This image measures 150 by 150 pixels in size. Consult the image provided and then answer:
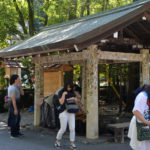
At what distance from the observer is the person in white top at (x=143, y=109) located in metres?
4.01

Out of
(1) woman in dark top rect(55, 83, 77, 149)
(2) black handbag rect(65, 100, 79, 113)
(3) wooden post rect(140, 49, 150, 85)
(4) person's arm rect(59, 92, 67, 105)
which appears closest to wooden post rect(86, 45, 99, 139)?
(1) woman in dark top rect(55, 83, 77, 149)

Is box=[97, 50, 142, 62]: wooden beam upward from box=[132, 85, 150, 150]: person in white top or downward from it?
upward

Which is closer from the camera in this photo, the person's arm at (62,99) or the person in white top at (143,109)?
the person in white top at (143,109)

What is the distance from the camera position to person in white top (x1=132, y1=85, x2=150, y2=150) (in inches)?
158

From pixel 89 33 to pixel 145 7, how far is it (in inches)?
76.6

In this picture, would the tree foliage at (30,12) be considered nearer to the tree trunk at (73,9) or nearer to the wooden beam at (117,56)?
the tree trunk at (73,9)

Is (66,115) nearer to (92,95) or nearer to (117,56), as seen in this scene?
(92,95)

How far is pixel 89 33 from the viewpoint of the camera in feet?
21.4

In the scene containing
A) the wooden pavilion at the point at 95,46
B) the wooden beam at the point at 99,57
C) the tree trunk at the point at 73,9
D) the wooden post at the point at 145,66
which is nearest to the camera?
the wooden pavilion at the point at 95,46

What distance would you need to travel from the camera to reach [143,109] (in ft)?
13.2

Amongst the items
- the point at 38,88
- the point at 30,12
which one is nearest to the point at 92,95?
the point at 38,88

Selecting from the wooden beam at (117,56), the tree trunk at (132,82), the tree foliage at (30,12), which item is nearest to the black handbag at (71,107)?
the wooden beam at (117,56)

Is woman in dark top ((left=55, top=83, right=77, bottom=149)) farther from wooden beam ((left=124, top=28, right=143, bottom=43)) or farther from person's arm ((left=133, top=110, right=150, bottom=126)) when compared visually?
wooden beam ((left=124, top=28, right=143, bottom=43))

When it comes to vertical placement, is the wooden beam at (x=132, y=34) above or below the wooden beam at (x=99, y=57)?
above
